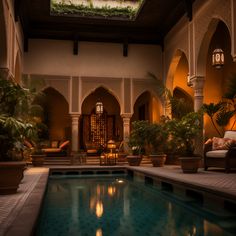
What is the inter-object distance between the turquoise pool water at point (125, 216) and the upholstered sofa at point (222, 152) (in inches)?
77.7

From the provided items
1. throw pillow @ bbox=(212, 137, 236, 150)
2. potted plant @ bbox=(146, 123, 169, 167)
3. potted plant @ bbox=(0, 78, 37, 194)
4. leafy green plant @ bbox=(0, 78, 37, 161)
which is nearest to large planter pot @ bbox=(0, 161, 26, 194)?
potted plant @ bbox=(0, 78, 37, 194)

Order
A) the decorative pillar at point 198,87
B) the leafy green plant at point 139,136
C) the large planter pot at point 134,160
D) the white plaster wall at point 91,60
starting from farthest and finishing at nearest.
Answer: the white plaster wall at point 91,60, the large planter pot at point 134,160, the leafy green plant at point 139,136, the decorative pillar at point 198,87

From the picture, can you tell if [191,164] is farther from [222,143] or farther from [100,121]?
[100,121]

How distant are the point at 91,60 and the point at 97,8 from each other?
223 centimetres

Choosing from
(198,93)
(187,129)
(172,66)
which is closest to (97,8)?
(172,66)

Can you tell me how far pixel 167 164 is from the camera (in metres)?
12.9

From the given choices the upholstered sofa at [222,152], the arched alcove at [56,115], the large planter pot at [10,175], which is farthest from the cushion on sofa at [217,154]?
the arched alcove at [56,115]

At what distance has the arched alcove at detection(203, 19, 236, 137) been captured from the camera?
14.1 metres

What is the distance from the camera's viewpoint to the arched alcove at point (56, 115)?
56.5 feet

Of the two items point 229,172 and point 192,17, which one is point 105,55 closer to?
point 192,17

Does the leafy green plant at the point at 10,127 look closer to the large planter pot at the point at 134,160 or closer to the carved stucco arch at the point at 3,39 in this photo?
the carved stucco arch at the point at 3,39

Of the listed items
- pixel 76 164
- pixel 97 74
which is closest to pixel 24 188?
pixel 76 164

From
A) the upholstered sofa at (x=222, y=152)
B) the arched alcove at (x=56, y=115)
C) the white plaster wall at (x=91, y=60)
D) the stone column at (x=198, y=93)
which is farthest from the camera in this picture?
the arched alcove at (x=56, y=115)

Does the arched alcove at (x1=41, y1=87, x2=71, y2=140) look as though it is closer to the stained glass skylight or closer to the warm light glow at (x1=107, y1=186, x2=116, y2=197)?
the stained glass skylight
